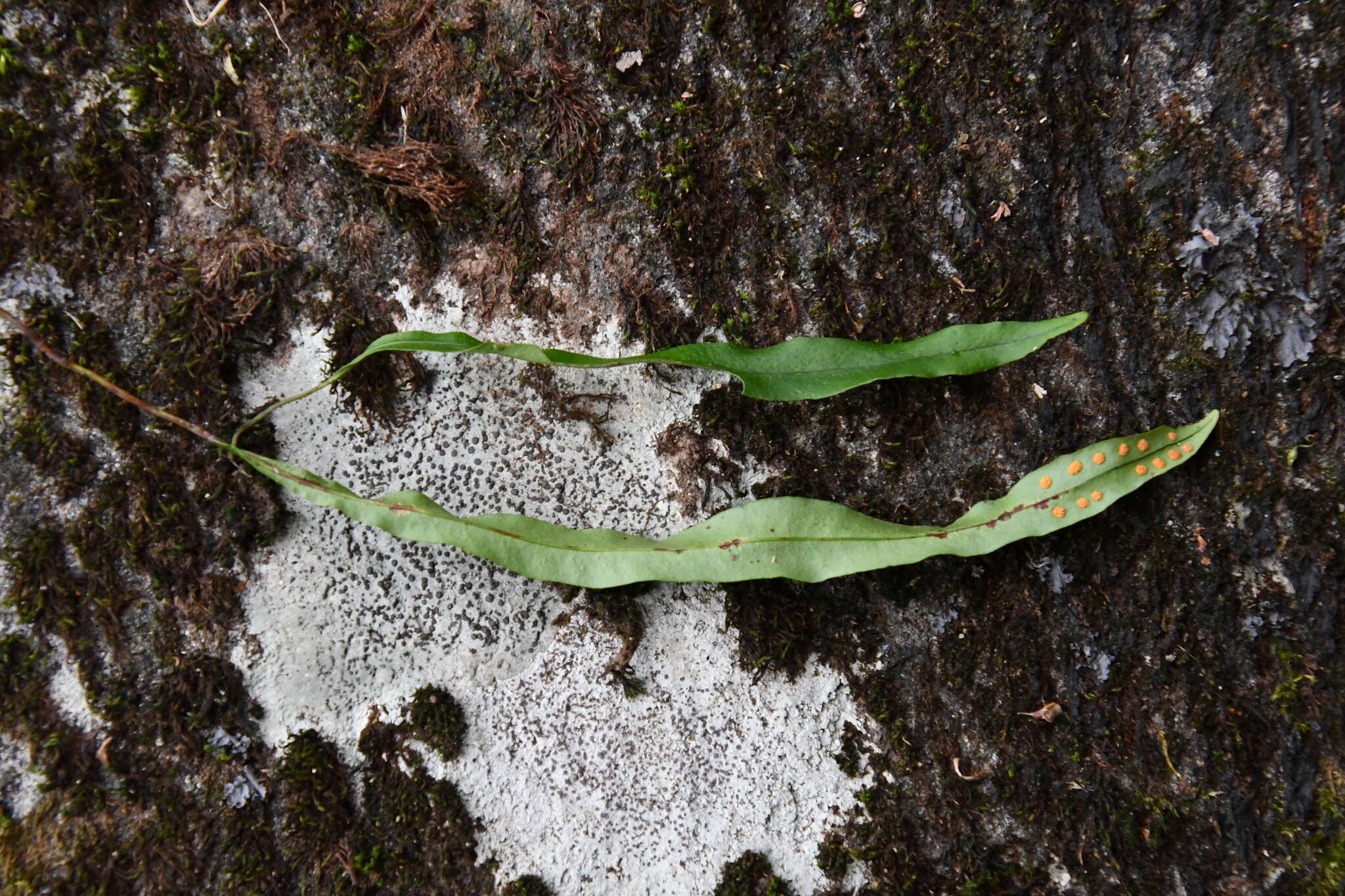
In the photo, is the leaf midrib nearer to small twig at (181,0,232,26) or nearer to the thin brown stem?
the thin brown stem

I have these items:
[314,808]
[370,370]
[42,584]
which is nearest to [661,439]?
[370,370]

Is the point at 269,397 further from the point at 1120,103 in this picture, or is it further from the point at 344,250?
the point at 1120,103

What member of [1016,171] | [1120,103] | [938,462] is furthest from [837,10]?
[938,462]

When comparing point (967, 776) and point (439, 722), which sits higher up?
point (439, 722)

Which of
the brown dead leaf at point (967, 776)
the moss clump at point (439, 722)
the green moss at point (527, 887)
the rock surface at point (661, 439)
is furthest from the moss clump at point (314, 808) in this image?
the brown dead leaf at point (967, 776)

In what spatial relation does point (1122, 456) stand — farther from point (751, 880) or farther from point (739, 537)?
point (751, 880)
